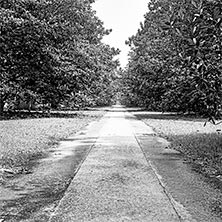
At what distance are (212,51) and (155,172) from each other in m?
2.87

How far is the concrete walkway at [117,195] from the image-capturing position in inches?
183

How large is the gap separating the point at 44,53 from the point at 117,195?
2070 cm

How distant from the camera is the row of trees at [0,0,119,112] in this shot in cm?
2206

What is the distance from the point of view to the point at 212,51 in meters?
7.29

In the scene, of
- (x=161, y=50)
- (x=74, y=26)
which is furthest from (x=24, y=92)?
(x=161, y=50)

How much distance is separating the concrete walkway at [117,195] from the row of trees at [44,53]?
1483 cm

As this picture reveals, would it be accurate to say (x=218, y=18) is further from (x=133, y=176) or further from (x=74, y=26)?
(x=74, y=26)

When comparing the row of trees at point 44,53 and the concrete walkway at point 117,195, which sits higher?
the row of trees at point 44,53

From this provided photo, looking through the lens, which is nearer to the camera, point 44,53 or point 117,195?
point 117,195

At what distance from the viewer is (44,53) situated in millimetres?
24969

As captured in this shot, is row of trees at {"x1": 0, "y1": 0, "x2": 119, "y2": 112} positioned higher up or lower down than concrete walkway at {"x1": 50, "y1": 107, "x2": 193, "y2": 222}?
higher up

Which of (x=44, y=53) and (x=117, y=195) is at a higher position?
(x=44, y=53)

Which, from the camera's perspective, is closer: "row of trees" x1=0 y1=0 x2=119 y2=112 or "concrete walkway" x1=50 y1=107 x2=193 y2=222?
"concrete walkway" x1=50 y1=107 x2=193 y2=222

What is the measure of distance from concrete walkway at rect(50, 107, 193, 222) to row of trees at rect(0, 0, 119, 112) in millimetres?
14831
